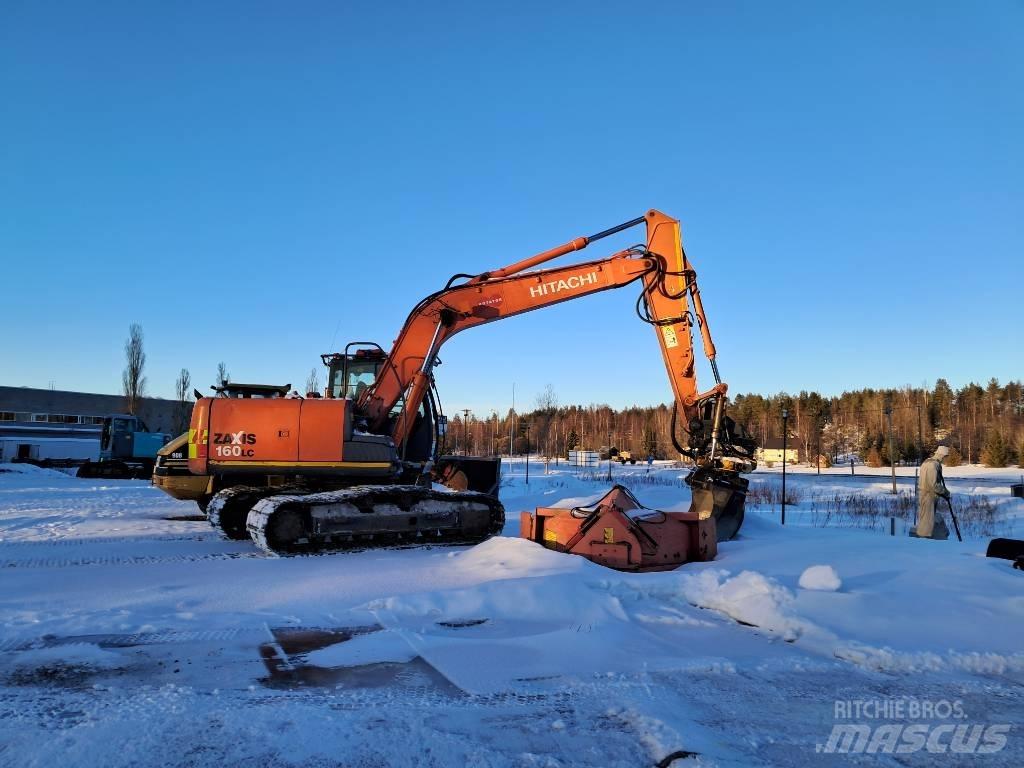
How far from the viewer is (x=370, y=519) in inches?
360

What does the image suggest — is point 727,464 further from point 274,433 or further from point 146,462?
point 146,462

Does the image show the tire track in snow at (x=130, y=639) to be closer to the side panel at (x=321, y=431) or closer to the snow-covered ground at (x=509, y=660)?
the snow-covered ground at (x=509, y=660)

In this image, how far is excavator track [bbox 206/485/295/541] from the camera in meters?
9.91

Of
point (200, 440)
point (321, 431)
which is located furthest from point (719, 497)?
point (200, 440)

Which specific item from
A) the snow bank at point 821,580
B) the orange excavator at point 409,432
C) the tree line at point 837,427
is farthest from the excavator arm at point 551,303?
the tree line at point 837,427

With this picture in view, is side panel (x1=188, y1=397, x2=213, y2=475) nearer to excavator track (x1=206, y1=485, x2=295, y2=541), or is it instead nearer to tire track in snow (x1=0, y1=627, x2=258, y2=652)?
excavator track (x1=206, y1=485, x2=295, y2=541)

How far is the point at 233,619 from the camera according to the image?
5.58m

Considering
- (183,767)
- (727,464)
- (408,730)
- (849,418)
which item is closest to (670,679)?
(408,730)

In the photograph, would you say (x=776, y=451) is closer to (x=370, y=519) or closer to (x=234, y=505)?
(x=370, y=519)

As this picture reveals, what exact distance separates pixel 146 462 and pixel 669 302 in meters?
27.2

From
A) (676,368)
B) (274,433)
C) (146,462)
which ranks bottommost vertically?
(146,462)

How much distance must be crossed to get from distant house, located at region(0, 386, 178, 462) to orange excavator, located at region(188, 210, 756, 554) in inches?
1715

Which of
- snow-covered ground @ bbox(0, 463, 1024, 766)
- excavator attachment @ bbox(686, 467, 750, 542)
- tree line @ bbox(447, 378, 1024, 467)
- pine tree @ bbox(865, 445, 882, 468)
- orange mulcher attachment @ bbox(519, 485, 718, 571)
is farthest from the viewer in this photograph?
tree line @ bbox(447, 378, 1024, 467)

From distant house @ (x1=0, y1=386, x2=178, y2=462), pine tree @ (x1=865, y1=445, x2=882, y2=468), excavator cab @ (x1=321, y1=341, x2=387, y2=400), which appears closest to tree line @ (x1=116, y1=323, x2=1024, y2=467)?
pine tree @ (x1=865, y1=445, x2=882, y2=468)
